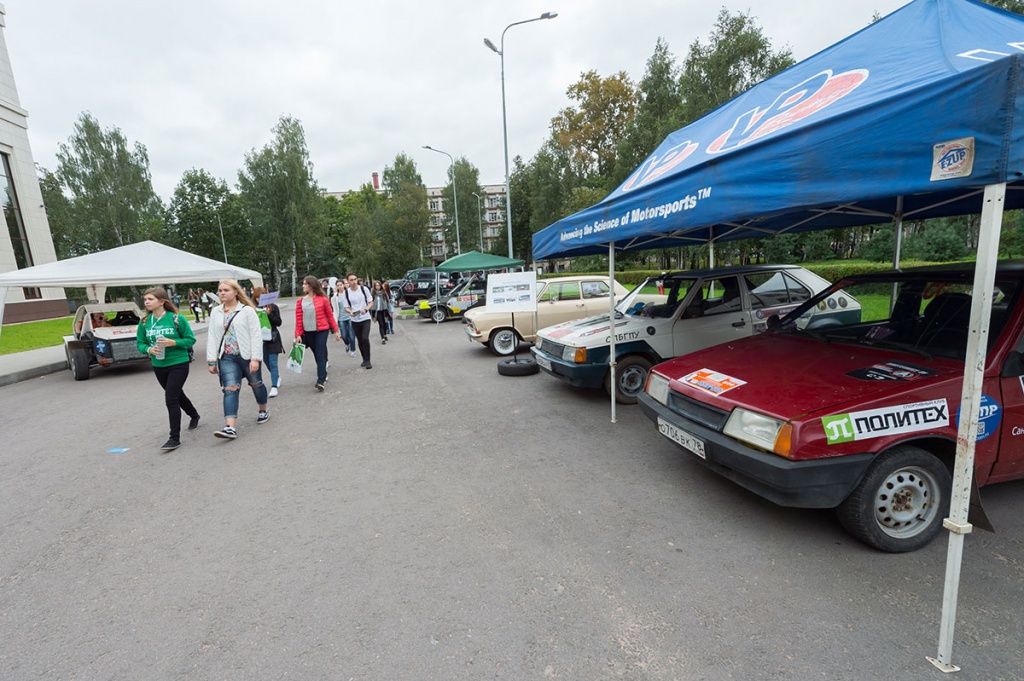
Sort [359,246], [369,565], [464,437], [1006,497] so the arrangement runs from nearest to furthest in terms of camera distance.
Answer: [369,565]
[1006,497]
[464,437]
[359,246]

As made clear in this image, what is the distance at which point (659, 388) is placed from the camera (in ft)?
12.9

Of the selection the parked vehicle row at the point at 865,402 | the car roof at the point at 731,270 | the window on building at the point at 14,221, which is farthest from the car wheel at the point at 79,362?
the window on building at the point at 14,221

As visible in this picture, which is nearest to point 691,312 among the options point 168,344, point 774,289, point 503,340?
point 774,289

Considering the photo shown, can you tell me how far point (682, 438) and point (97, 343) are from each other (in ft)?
38.0

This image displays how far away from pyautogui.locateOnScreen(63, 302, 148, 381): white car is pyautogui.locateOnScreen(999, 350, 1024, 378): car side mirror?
12.8 meters

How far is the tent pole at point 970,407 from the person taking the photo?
1864mm

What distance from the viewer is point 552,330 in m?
7.02

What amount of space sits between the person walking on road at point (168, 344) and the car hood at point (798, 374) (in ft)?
16.6

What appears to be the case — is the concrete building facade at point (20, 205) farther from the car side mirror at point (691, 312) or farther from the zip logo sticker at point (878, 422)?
the zip logo sticker at point (878, 422)

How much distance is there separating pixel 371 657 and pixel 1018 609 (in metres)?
3.20

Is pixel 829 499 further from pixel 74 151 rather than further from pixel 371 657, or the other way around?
pixel 74 151

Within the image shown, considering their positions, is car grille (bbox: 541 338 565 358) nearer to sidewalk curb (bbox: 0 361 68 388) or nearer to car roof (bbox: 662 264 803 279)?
car roof (bbox: 662 264 803 279)

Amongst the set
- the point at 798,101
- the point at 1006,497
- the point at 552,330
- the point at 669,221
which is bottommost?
the point at 1006,497

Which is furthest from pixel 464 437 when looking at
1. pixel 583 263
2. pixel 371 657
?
pixel 583 263
